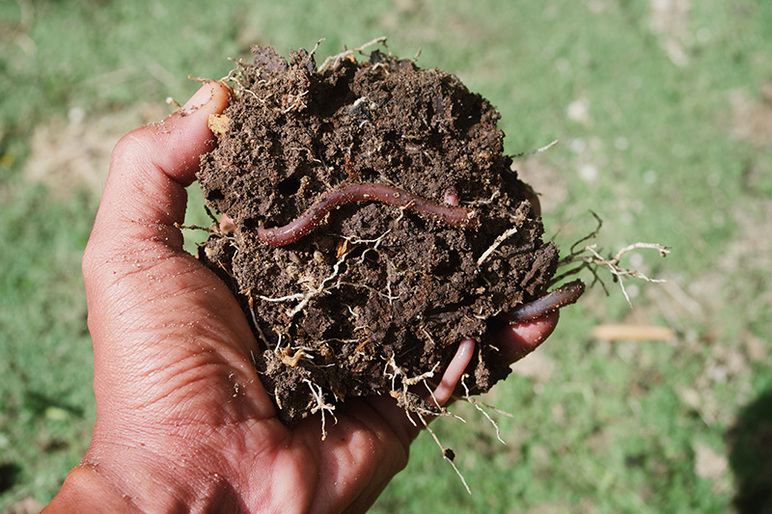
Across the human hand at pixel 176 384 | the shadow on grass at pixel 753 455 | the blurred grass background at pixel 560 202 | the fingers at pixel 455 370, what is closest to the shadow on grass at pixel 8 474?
the blurred grass background at pixel 560 202

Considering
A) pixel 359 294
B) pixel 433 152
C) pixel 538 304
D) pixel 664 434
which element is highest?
pixel 433 152

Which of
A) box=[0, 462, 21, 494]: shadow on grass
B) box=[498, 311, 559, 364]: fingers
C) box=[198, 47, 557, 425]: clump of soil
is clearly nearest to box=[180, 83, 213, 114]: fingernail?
box=[198, 47, 557, 425]: clump of soil

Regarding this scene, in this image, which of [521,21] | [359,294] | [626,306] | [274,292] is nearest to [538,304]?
[359,294]

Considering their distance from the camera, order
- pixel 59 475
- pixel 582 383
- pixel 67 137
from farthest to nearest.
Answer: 1. pixel 67 137
2. pixel 582 383
3. pixel 59 475

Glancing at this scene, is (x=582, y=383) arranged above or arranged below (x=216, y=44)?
below

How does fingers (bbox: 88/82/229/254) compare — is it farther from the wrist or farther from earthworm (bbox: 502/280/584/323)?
earthworm (bbox: 502/280/584/323)

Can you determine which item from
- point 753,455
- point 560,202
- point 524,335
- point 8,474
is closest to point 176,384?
point 524,335

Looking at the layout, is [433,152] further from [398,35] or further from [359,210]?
[398,35]

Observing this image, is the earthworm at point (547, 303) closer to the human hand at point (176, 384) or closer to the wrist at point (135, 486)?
the human hand at point (176, 384)
